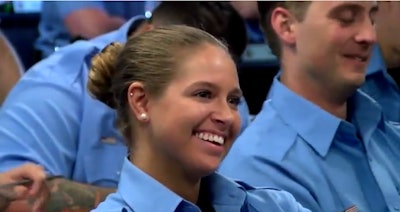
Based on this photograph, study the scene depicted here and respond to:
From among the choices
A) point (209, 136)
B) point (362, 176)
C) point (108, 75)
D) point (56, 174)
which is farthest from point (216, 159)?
point (56, 174)

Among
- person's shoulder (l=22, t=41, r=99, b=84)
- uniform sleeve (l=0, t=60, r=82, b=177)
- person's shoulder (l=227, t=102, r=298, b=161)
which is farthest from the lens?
person's shoulder (l=22, t=41, r=99, b=84)

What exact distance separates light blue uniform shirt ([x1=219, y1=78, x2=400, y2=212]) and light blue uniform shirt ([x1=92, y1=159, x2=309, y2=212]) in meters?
0.20

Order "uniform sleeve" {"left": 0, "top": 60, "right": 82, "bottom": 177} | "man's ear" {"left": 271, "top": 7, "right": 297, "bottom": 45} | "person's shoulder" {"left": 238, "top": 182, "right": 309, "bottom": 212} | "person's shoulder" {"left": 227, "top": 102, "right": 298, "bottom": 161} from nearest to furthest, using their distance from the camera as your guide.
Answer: "person's shoulder" {"left": 238, "top": 182, "right": 309, "bottom": 212}
"person's shoulder" {"left": 227, "top": 102, "right": 298, "bottom": 161}
"man's ear" {"left": 271, "top": 7, "right": 297, "bottom": 45}
"uniform sleeve" {"left": 0, "top": 60, "right": 82, "bottom": 177}

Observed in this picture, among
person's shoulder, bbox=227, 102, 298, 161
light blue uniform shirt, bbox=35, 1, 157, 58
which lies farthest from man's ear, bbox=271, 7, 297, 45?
light blue uniform shirt, bbox=35, 1, 157, 58

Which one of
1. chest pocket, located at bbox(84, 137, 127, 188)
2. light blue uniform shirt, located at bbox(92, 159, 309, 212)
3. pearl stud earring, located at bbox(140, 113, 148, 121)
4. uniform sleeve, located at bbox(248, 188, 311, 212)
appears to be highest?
pearl stud earring, located at bbox(140, 113, 148, 121)

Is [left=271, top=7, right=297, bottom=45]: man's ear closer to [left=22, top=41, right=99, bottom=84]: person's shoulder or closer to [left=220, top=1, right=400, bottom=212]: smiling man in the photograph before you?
[left=220, top=1, right=400, bottom=212]: smiling man

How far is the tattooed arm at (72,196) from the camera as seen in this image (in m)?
1.68

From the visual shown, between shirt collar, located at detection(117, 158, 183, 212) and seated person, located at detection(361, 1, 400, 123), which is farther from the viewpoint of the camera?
seated person, located at detection(361, 1, 400, 123)

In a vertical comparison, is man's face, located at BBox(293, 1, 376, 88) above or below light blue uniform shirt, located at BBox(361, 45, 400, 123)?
above

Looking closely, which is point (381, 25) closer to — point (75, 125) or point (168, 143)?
point (75, 125)

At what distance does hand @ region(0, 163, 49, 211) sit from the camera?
60.4 inches

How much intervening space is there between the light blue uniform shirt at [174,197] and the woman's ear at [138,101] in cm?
8

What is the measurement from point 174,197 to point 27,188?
0.35m

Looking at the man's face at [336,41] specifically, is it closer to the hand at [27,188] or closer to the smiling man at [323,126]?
the smiling man at [323,126]
